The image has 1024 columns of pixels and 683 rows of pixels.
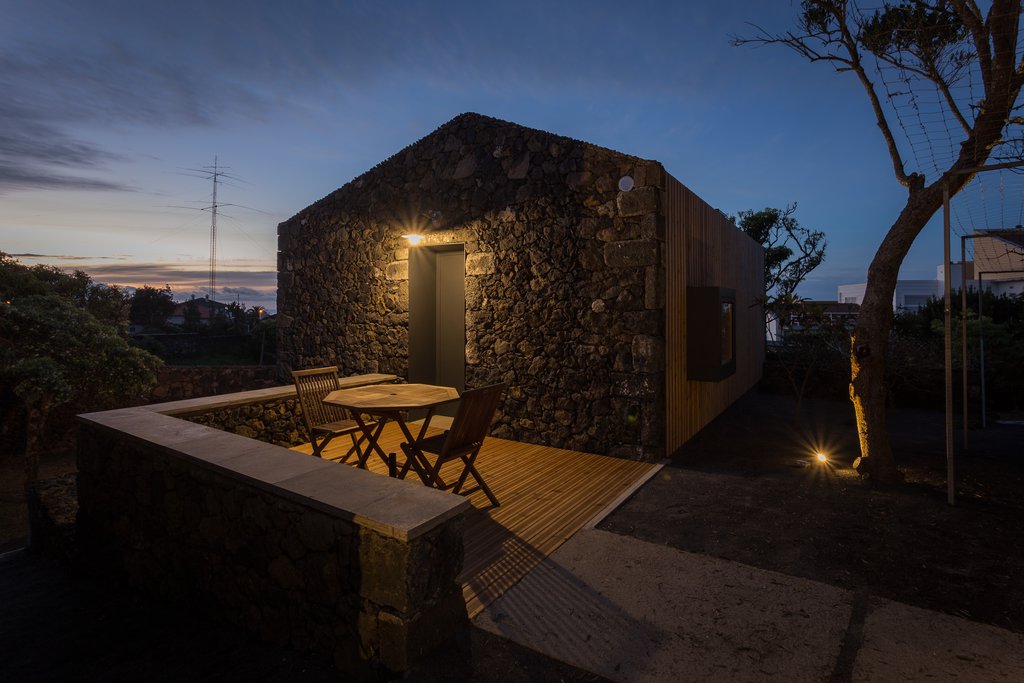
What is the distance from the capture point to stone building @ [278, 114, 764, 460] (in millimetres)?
4961

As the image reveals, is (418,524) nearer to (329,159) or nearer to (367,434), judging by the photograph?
(367,434)

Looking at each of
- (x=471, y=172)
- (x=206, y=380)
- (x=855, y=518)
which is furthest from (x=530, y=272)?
(x=206, y=380)

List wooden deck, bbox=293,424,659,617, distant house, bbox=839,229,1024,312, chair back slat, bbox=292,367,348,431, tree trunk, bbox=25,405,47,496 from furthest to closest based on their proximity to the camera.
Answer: tree trunk, bbox=25,405,47,496
distant house, bbox=839,229,1024,312
chair back slat, bbox=292,367,348,431
wooden deck, bbox=293,424,659,617

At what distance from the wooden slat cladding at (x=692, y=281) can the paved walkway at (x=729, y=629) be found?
2.54 metres

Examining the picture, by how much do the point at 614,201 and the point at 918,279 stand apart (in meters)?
51.3

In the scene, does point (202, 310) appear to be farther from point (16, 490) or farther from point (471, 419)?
point (471, 419)

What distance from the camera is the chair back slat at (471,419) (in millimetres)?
3363

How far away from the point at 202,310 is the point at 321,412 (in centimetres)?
1753

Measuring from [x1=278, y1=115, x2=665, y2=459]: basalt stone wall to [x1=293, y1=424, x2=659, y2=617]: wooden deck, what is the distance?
42cm

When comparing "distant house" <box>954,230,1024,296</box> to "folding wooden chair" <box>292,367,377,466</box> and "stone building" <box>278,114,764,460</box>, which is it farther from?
"folding wooden chair" <box>292,367,377,466</box>

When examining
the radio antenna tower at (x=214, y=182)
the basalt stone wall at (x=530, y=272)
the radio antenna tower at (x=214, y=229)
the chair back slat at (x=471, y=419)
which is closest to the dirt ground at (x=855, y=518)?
the basalt stone wall at (x=530, y=272)

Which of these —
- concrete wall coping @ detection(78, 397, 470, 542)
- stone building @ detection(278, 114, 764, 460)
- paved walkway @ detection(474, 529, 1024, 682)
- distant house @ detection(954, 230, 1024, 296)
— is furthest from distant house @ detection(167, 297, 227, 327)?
distant house @ detection(954, 230, 1024, 296)

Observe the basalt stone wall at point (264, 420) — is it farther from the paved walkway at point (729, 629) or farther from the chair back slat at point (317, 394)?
the paved walkway at point (729, 629)

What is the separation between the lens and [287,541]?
2.29 meters
